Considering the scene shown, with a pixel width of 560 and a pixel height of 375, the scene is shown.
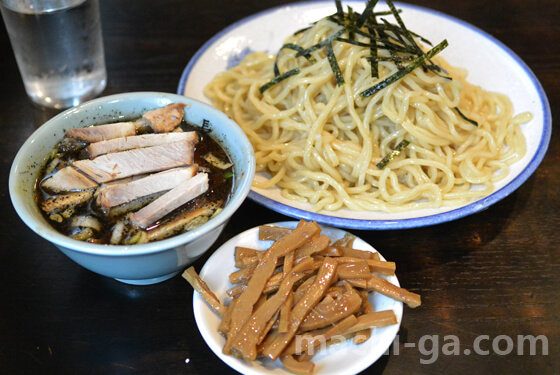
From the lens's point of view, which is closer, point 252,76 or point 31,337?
point 31,337

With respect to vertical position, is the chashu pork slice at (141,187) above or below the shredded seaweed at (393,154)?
above

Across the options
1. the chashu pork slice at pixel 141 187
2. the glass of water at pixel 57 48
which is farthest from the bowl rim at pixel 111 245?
the glass of water at pixel 57 48

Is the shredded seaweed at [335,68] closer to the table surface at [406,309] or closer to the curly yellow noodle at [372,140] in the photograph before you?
the curly yellow noodle at [372,140]

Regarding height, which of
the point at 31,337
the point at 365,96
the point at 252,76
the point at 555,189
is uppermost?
the point at 365,96

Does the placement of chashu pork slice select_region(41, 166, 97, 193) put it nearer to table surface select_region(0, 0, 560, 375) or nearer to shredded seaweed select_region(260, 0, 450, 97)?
table surface select_region(0, 0, 560, 375)

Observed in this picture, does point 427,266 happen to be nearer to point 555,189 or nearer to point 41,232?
point 555,189

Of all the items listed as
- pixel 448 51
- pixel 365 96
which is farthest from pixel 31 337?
pixel 448 51
